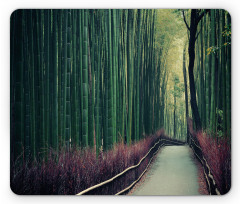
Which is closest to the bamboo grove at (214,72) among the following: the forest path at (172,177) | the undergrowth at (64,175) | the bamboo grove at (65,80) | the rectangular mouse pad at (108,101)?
the rectangular mouse pad at (108,101)

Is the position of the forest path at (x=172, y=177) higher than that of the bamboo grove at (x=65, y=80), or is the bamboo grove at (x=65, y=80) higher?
the bamboo grove at (x=65, y=80)

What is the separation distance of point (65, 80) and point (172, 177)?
1.57m

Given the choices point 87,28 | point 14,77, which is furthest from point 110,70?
point 14,77

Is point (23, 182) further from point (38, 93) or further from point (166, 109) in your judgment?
point (166, 109)

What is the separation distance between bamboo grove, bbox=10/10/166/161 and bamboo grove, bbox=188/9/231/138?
2.22ft

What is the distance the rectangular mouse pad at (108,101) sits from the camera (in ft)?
11.6

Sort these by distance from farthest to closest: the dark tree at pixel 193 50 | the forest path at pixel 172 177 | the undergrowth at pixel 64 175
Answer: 1. the dark tree at pixel 193 50
2. the forest path at pixel 172 177
3. the undergrowth at pixel 64 175

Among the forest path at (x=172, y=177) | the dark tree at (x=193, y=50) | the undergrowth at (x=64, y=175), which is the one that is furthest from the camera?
the dark tree at (x=193, y=50)

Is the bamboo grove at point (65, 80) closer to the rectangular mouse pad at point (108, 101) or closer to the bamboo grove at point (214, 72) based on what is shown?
the rectangular mouse pad at point (108, 101)

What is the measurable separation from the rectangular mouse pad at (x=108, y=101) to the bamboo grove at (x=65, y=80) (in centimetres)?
1

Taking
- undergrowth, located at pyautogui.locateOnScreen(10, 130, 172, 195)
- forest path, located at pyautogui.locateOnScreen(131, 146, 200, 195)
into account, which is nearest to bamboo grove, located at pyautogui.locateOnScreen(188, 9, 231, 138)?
forest path, located at pyautogui.locateOnScreen(131, 146, 200, 195)

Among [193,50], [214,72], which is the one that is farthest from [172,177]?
[193,50]

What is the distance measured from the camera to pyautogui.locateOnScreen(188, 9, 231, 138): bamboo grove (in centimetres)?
366

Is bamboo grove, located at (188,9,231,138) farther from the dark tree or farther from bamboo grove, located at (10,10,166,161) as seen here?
bamboo grove, located at (10,10,166,161)
